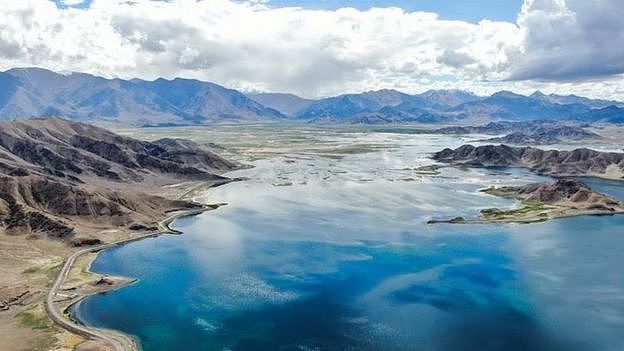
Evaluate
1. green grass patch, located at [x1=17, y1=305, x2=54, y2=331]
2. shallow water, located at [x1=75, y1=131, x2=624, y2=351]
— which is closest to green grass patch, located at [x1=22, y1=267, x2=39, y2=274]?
shallow water, located at [x1=75, y1=131, x2=624, y2=351]

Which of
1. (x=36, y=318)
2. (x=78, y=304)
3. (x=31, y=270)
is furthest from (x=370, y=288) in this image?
(x=31, y=270)

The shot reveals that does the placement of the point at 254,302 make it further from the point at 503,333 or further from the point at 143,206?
the point at 143,206

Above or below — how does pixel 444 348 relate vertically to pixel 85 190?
below

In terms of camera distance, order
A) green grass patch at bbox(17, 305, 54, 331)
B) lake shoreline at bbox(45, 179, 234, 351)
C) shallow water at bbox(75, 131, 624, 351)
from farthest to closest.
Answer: green grass patch at bbox(17, 305, 54, 331) < shallow water at bbox(75, 131, 624, 351) < lake shoreline at bbox(45, 179, 234, 351)

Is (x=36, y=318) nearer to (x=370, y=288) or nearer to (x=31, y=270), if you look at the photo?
(x=31, y=270)

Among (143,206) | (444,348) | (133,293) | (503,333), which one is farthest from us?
(143,206)

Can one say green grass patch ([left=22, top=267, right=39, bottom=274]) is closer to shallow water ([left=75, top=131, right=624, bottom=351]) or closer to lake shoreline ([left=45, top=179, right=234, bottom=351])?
lake shoreline ([left=45, top=179, right=234, bottom=351])

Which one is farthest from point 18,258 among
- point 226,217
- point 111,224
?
point 226,217

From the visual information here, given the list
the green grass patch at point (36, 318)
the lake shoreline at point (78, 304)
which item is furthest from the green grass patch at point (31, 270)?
the green grass patch at point (36, 318)
